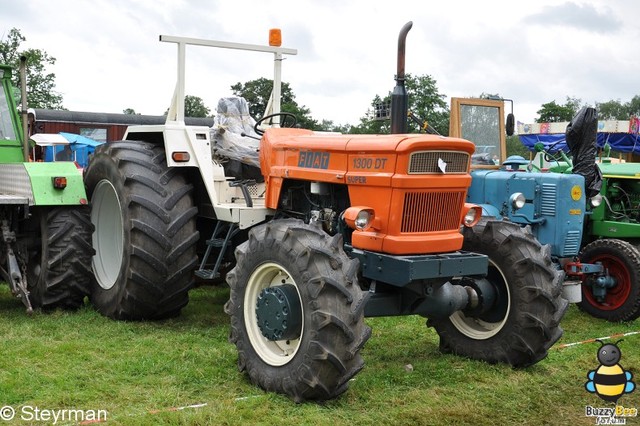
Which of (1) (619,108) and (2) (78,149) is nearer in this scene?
(2) (78,149)

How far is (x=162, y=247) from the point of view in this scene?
6.02 m

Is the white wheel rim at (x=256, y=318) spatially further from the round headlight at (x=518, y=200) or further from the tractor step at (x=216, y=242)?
the round headlight at (x=518, y=200)

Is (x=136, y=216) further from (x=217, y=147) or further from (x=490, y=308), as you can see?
(x=490, y=308)

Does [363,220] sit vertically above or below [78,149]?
below

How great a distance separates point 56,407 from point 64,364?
0.90 meters

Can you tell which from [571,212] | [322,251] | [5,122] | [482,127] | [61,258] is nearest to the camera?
[322,251]

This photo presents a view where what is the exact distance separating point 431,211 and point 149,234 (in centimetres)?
246

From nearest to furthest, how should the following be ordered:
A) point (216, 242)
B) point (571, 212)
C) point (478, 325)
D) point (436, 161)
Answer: point (436, 161)
point (478, 325)
point (216, 242)
point (571, 212)

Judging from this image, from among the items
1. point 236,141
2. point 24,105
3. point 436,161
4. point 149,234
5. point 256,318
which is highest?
point 24,105

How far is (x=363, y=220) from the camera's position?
4621 mm

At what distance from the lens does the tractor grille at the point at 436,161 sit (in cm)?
460

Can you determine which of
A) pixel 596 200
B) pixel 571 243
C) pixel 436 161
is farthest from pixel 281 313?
pixel 596 200

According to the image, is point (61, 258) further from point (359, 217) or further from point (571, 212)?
point (571, 212)

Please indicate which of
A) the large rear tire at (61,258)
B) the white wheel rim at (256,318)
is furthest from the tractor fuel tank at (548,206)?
the large rear tire at (61,258)
